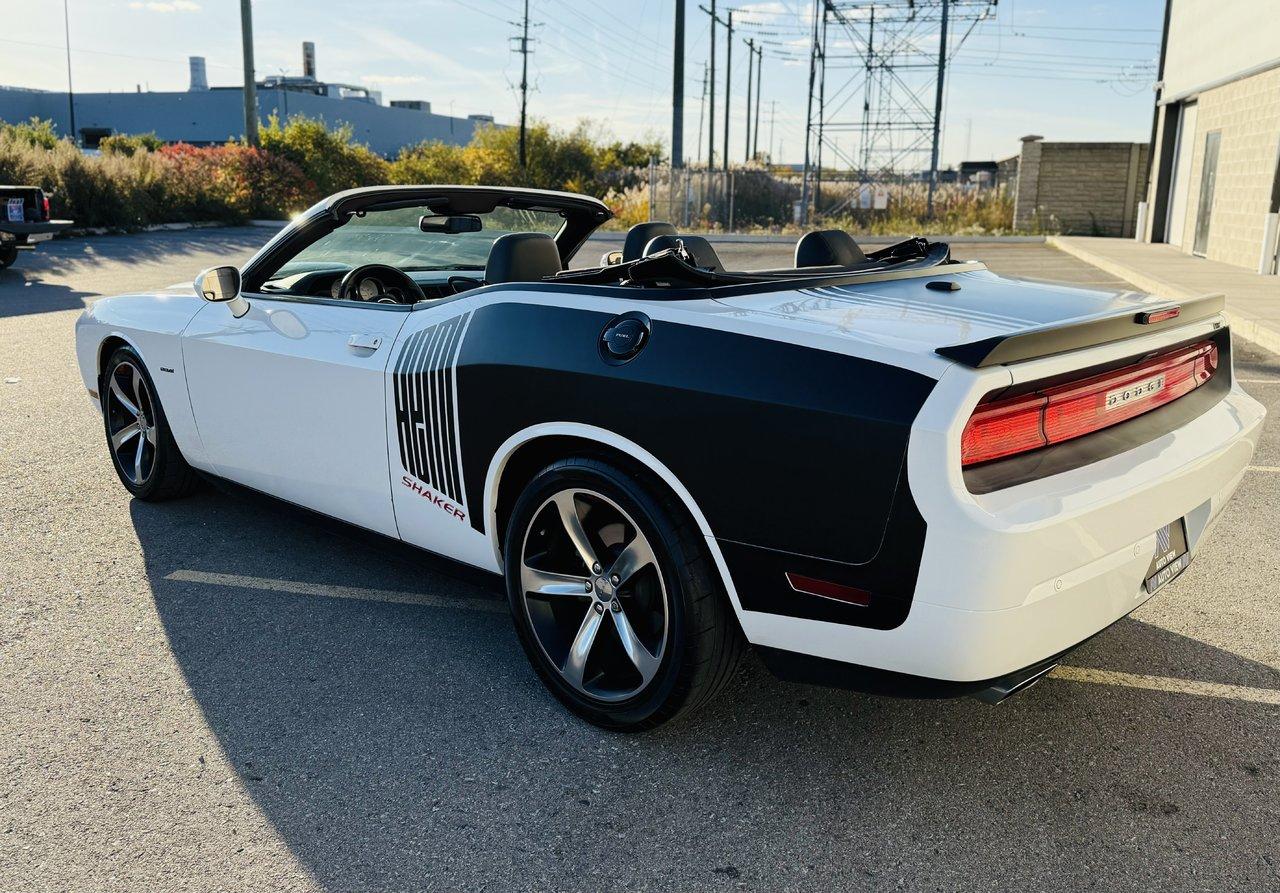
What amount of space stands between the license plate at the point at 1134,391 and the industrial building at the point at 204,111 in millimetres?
68571

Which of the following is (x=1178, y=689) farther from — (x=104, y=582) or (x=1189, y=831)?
(x=104, y=582)

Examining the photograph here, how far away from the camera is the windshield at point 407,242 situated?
14.1 ft

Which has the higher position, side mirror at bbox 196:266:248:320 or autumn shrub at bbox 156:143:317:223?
autumn shrub at bbox 156:143:317:223

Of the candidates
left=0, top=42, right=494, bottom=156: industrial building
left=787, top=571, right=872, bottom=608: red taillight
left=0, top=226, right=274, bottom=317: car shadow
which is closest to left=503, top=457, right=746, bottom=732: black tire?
left=787, top=571, right=872, bottom=608: red taillight

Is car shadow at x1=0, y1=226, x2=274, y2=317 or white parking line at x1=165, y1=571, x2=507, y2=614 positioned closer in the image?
white parking line at x1=165, y1=571, x2=507, y2=614

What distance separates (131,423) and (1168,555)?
4449mm

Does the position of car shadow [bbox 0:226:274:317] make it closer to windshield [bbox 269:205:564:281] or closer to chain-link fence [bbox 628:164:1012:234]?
windshield [bbox 269:205:564:281]

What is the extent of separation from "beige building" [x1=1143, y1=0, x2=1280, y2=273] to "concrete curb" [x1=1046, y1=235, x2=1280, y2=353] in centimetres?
198

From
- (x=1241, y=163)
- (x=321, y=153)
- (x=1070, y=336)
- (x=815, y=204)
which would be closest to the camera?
(x=1070, y=336)

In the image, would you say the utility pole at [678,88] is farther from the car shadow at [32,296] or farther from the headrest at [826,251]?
the headrest at [826,251]

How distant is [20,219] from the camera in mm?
16109

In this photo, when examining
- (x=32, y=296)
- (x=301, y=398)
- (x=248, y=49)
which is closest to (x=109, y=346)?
(x=301, y=398)

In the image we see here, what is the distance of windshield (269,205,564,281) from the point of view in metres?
4.30

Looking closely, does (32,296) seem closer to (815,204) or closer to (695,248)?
(695,248)
